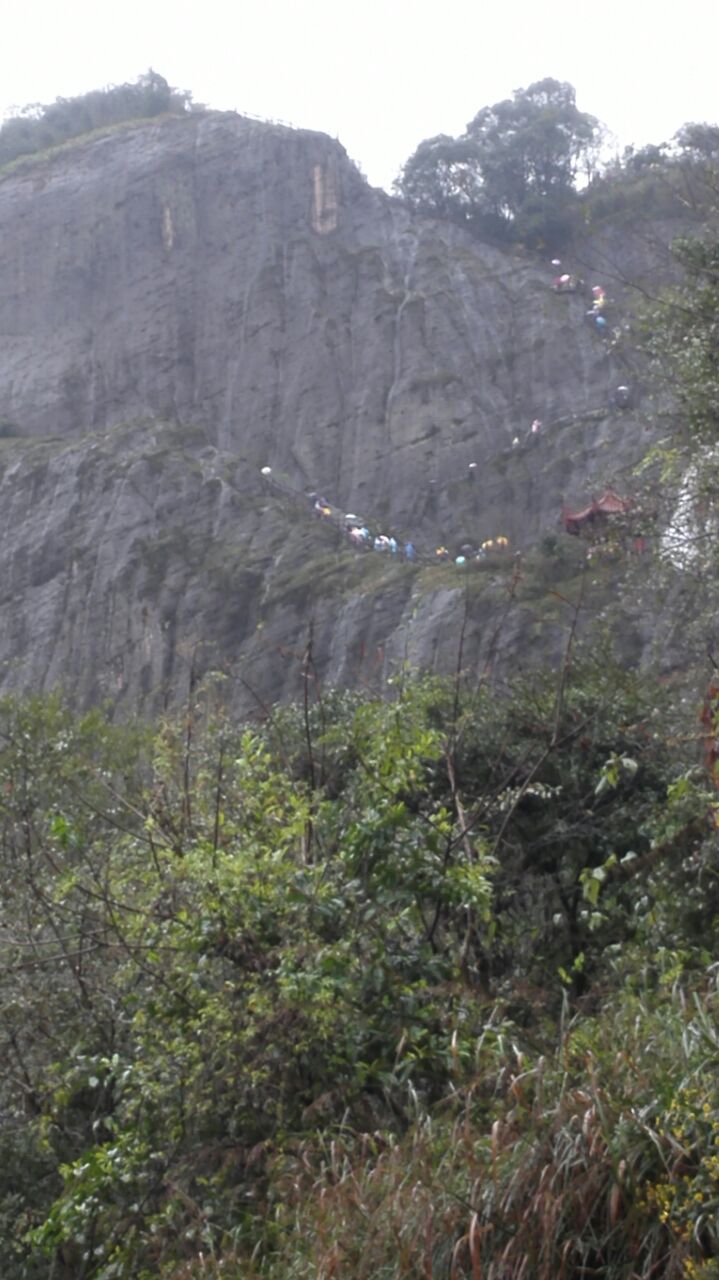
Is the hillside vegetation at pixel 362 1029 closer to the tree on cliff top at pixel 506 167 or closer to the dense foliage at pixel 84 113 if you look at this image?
the tree on cliff top at pixel 506 167

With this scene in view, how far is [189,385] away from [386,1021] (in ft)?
154

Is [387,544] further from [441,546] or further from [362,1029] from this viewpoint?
[362,1029]

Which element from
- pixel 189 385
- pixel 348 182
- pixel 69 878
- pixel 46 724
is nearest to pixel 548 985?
pixel 69 878

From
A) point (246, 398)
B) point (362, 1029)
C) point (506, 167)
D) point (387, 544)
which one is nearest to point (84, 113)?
point (506, 167)

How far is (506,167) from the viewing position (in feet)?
190

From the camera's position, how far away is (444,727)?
1141cm

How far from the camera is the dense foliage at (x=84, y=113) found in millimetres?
62781

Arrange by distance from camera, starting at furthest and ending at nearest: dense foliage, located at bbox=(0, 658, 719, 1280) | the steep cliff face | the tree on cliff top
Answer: the tree on cliff top, the steep cliff face, dense foliage, located at bbox=(0, 658, 719, 1280)

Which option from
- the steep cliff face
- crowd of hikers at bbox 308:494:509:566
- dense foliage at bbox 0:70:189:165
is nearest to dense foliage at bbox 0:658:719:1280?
the steep cliff face

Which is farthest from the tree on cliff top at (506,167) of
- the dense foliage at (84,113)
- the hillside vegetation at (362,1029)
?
the hillside vegetation at (362,1029)

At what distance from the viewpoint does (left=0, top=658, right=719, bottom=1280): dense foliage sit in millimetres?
4500

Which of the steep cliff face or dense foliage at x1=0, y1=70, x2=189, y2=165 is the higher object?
dense foliage at x1=0, y1=70, x2=189, y2=165

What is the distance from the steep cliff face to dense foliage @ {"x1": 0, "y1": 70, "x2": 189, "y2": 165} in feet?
16.4

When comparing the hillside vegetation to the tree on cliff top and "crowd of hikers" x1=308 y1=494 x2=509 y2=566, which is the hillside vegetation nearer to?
"crowd of hikers" x1=308 y1=494 x2=509 y2=566
